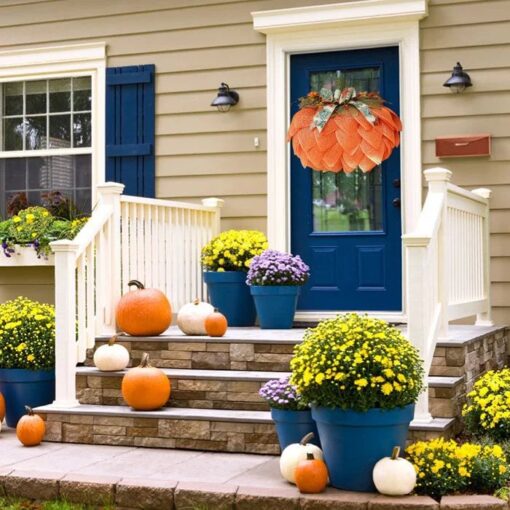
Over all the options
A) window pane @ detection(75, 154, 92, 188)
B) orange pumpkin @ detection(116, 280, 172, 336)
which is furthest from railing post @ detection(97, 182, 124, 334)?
window pane @ detection(75, 154, 92, 188)

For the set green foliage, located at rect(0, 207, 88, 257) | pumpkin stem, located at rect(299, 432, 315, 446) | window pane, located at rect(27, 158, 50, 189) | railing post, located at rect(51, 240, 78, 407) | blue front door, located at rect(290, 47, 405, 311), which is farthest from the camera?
window pane, located at rect(27, 158, 50, 189)

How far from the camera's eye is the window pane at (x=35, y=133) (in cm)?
761

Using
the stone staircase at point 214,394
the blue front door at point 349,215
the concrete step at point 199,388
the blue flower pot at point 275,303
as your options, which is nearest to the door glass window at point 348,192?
the blue front door at point 349,215

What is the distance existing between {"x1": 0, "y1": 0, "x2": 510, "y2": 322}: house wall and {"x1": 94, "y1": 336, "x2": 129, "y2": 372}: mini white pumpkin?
185 cm

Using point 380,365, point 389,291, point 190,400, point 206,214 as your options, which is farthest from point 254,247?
point 380,365

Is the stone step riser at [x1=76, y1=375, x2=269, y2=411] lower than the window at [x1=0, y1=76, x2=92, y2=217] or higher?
lower

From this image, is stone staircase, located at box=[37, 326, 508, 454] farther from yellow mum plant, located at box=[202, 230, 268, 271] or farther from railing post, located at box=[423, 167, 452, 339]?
yellow mum plant, located at box=[202, 230, 268, 271]

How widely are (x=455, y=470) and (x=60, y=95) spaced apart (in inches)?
195

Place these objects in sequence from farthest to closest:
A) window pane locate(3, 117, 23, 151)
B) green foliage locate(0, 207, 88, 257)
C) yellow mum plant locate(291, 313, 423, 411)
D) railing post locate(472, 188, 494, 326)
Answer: window pane locate(3, 117, 23, 151) < green foliage locate(0, 207, 88, 257) < railing post locate(472, 188, 494, 326) < yellow mum plant locate(291, 313, 423, 411)

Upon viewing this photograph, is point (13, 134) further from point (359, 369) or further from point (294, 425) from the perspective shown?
point (359, 369)

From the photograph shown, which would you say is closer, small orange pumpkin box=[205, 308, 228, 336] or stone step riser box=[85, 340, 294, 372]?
stone step riser box=[85, 340, 294, 372]

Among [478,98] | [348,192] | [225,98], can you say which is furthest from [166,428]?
[478,98]

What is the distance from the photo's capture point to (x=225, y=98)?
22.6 ft

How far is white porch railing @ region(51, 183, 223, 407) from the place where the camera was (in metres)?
5.32
